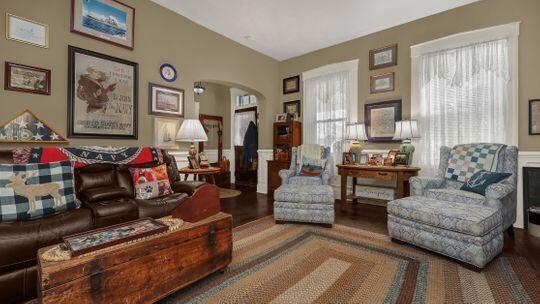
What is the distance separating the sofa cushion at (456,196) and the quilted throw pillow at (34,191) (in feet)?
11.4

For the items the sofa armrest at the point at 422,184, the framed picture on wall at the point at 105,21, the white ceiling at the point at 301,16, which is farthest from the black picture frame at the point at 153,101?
the sofa armrest at the point at 422,184

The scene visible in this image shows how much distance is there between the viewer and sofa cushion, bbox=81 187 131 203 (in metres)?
2.11

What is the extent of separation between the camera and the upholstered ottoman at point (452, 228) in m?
1.89

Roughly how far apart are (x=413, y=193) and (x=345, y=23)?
2761 mm

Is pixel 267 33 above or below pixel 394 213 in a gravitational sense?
above

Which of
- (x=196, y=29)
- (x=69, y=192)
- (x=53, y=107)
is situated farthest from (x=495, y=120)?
(x=53, y=107)

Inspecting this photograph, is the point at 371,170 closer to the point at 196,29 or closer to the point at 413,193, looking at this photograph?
the point at 413,193

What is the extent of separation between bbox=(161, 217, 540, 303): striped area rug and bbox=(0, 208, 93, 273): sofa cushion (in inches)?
33.9

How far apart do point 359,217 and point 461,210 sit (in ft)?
4.80

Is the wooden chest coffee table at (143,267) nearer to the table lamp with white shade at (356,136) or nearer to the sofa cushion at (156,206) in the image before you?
the sofa cushion at (156,206)

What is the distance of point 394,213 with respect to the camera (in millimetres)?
2420

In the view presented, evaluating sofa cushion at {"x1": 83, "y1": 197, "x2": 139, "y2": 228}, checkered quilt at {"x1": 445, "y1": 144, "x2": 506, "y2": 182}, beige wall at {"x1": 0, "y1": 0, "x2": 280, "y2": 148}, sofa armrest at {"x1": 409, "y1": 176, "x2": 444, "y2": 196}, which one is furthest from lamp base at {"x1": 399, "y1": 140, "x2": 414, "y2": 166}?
sofa cushion at {"x1": 83, "y1": 197, "x2": 139, "y2": 228}

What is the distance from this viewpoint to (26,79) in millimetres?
2361

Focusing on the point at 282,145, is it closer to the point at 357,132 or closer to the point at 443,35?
the point at 357,132
